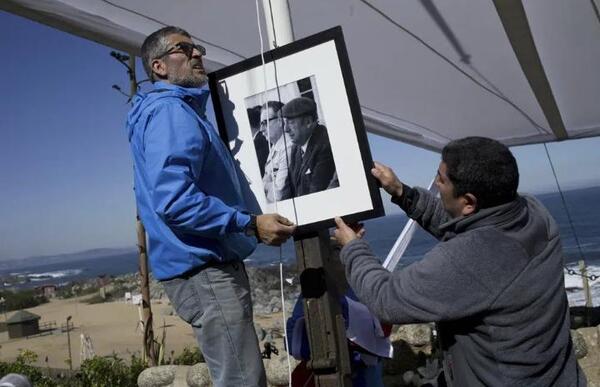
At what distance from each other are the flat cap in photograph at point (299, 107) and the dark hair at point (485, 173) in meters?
0.44

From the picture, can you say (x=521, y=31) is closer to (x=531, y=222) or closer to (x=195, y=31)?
(x=195, y=31)

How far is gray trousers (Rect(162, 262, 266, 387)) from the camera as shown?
1437 millimetres

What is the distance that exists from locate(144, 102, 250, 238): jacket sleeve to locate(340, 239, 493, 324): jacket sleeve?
1.23 feet

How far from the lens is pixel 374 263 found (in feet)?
4.63

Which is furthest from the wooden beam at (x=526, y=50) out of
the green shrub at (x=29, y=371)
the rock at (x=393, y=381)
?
the green shrub at (x=29, y=371)

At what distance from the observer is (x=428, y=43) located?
11.6ft

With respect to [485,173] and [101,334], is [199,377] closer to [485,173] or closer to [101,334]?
[485,173]

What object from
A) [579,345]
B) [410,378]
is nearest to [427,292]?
[410,378]

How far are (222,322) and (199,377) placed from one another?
286 centimetres

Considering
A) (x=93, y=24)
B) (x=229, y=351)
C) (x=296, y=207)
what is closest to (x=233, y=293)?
(x=229, y=351)

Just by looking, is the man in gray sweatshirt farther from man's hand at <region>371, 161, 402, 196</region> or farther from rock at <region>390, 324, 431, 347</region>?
rock at <region>390, 324, 431, 347</region>

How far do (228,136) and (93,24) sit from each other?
0.97 metres

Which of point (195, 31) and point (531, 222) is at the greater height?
point (195, 31)

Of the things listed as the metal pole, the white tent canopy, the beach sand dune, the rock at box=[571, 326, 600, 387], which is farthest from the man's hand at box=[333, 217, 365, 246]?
the beach sand dune
